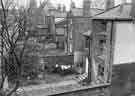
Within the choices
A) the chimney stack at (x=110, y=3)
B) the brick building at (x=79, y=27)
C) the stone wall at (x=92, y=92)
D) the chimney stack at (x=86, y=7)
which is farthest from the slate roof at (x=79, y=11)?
the stone wall at (x=92, y=92)

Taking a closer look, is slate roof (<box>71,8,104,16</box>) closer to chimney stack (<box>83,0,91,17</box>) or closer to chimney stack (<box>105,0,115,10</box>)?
chimney stack (<box>83,0,91,17</box>)

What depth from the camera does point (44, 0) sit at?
7.08 m

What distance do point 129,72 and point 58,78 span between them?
9054 mm

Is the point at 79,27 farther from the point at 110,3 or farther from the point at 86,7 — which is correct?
the point at 110,3

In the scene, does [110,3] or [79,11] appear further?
[79,11]

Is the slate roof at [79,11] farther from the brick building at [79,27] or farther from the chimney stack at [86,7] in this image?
the chimney stack at [86,7]

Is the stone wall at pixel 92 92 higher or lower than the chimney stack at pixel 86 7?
lower

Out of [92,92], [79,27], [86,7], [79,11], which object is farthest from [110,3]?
[92,92]

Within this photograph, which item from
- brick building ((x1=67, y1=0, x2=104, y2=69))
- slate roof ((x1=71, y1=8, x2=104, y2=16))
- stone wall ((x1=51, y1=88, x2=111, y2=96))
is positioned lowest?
stone wall ((x1=51, y1=88, x2=111, y2=96))

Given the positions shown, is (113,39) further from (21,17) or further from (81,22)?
(81,22)

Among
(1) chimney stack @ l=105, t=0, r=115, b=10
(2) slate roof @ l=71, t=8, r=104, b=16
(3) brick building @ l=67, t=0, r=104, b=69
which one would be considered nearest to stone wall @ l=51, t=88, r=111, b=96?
(3) brick building @ l=67, t=0, r=104, b=69

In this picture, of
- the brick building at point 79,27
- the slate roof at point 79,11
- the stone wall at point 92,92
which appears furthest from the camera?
the slate roof at point 79,11

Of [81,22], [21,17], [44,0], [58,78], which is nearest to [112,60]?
[44,0]

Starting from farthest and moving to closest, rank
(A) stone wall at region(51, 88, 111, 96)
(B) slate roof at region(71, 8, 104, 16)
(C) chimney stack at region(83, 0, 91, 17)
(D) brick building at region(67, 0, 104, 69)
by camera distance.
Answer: (B) slate roof at region(71, 8, 104, 16), (D) brick building at region(67, 0, 104, 69), (C) chimney stack at region(83, 0, 91, 17), (A) stone wall at region(51, 88, 111, 96)
